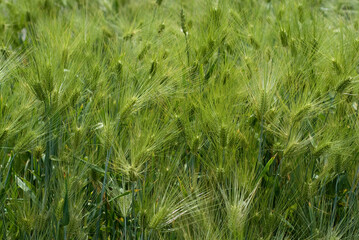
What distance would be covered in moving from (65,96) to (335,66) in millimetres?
681

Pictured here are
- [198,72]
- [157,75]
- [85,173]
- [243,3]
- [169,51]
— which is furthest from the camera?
[243,3]

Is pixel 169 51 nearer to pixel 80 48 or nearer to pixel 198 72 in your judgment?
pixel 198 72

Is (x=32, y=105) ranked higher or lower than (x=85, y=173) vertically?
higher

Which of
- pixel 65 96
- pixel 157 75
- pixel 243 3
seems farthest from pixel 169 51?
pixel 243 3

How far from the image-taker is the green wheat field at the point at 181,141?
119 cm

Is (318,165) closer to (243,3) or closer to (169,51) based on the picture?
(169,51)

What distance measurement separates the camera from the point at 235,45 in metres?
1.62

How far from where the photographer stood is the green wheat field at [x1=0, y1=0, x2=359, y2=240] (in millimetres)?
1190

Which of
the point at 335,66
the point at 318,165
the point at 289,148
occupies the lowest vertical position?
the point at 318,165

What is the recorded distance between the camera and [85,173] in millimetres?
1229

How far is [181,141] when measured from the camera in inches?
54.0

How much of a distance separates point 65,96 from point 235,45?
1.95 ft

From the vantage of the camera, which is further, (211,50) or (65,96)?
(211,50)

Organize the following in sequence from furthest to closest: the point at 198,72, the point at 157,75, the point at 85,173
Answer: the point at 198,72 → the point at 157,75 → the point at 85,173
